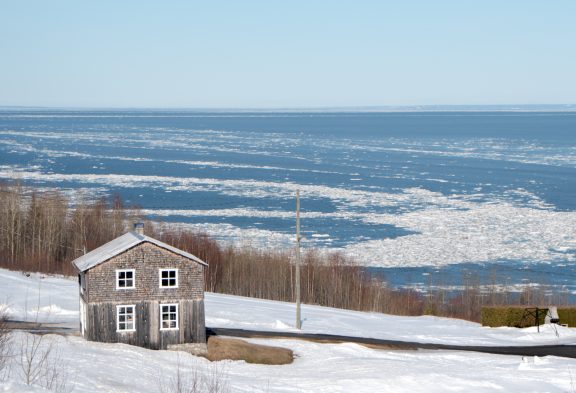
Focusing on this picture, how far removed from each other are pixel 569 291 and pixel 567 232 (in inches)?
657

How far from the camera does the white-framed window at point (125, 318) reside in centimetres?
3578

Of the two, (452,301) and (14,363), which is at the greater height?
(14,363)

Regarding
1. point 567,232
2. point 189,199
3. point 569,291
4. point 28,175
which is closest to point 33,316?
point 569,291

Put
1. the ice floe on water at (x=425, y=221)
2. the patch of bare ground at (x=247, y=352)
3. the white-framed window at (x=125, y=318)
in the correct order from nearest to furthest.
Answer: the patch of bare ground at (x=247, y=352) → the white-framed window at (x=125, y=318) → the ice floe on water at (x=425, y=221)

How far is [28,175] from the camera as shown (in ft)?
343

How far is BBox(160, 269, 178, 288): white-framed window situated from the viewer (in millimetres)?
36219

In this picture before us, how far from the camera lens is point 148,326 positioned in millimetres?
35938

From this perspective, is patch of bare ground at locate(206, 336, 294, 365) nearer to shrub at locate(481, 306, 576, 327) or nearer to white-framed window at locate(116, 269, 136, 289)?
white-framed window at locate(116, 269, 136, 289)

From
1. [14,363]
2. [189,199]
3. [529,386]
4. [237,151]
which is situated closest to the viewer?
[14,363]

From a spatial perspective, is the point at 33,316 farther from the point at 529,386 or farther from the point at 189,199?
the point at 189,199

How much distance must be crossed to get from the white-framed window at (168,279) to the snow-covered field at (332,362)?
2.67 m

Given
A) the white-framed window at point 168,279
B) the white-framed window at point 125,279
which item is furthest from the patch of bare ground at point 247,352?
the white-framed window at point 125,279

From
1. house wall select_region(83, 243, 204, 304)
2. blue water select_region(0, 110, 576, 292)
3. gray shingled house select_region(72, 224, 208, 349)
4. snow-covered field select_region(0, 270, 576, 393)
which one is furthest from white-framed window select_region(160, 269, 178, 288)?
blue water select_region(0, 110, 576, 292)

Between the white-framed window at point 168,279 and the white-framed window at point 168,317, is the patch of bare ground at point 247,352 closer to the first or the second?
the white-framed window at point 168,317
